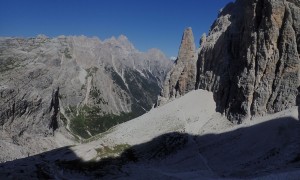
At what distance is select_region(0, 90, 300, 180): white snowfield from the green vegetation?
78 cm

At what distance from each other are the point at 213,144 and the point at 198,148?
3.85 metres

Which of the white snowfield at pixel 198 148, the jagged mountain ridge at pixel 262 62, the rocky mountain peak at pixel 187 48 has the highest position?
the rocky mountain peak at pixel 187 48

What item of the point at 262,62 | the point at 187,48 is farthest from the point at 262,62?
the point at 187,48

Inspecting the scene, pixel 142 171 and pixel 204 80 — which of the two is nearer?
pixel 142 171

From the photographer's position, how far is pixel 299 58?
96.6 metres

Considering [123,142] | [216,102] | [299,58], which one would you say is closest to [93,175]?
[123,142]

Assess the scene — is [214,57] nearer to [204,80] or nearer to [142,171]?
[204,80]

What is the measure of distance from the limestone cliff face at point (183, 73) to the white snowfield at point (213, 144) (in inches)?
884

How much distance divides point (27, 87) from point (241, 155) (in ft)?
447

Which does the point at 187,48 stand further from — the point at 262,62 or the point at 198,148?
the point at 198,148

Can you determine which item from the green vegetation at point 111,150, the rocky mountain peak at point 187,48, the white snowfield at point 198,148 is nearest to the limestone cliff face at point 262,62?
the white snowfield at point 198,148

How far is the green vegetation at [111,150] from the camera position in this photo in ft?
314

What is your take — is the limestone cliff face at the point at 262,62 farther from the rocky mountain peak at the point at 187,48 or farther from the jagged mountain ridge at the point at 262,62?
the rocky mountain peak at the point at 187,48

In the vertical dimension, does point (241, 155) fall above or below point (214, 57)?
below
